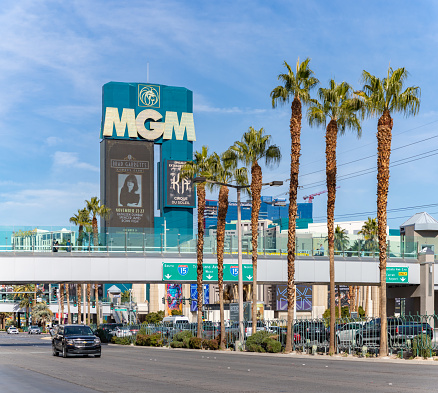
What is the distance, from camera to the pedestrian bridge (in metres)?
52.0

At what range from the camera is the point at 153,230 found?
5669 centimetres

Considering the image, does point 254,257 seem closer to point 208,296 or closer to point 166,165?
point 208,296

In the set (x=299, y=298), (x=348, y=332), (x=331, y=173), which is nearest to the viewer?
(x=348, y=332)

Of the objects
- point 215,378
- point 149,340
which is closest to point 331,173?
point 215,378

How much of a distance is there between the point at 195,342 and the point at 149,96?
103877 mm

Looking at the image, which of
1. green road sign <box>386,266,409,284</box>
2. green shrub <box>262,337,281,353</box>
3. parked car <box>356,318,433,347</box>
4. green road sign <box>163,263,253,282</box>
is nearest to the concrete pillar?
green road sign <box>386,266,409,284</box>

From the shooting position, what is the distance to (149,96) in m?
149

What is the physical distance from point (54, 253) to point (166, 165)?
9935 cm

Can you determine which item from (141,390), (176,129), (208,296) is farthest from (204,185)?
(176,129)

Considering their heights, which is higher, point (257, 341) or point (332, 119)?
point (332, 119)

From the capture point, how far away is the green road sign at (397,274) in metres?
59.0

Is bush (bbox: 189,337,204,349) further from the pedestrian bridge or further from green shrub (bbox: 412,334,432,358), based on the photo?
green shrub (bbox: 412,334,432,358)

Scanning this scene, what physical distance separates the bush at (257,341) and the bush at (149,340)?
14.0 meters

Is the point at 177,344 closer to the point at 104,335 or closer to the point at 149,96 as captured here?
the point at 104,335
